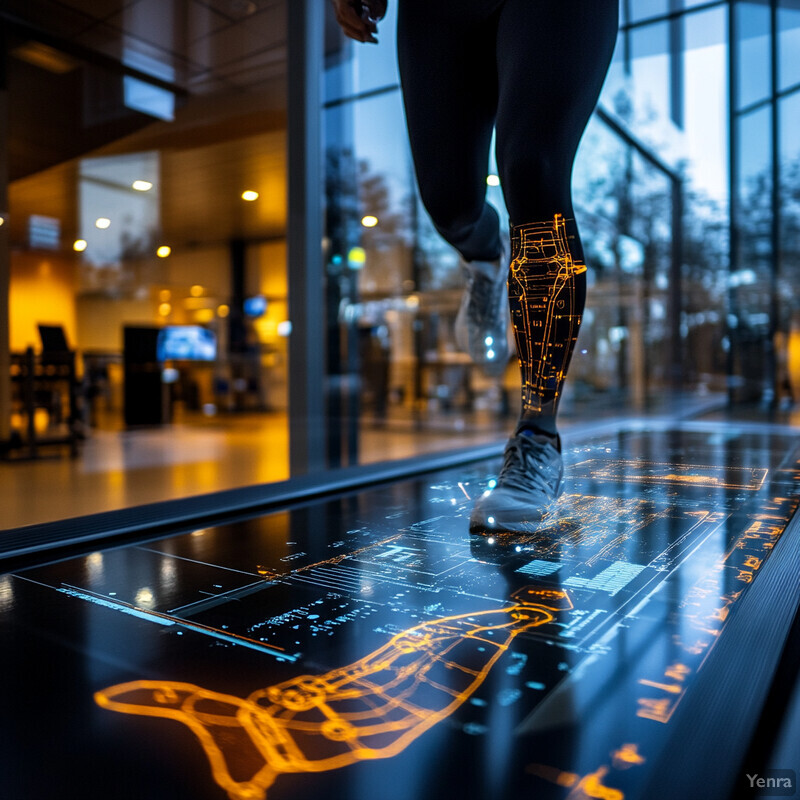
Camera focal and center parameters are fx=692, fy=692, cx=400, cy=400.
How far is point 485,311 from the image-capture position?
159 cm

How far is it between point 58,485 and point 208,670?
6.53 feet

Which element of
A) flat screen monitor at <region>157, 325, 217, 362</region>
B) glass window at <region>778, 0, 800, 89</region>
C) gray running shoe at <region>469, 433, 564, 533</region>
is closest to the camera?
gray running shoe at <region>469, 433, 564, 533</region>

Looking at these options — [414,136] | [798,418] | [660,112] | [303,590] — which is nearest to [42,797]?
[303,590]

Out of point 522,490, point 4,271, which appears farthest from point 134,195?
point 522,490

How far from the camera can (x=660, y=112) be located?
493 cm

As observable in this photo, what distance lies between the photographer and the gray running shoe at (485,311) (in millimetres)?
1563

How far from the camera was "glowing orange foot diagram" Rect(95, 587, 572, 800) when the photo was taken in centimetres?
42

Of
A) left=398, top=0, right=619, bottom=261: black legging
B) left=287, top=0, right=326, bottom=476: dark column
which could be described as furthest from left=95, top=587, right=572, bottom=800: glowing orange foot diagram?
left=287, top=0, right=326, bottom=476: dark column

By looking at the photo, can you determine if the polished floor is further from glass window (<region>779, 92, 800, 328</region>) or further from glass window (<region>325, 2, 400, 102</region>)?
glass window (<region>779, 92, 800, 328</region>)

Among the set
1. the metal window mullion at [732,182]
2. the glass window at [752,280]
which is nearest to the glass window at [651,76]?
the metal window mullion at [732,182]

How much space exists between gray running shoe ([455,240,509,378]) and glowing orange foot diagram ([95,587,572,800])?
1.05m

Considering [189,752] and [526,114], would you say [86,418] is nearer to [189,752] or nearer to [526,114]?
[526,114]

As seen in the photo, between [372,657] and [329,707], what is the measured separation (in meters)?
0.09

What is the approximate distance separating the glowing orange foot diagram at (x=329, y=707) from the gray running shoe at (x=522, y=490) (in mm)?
388
